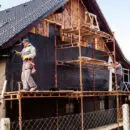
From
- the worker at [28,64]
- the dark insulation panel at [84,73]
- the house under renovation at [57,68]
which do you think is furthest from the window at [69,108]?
the worker at [28,64]

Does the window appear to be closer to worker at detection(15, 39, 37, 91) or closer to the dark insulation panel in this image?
the dark insulation panel

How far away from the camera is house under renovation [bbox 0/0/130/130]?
12.4m

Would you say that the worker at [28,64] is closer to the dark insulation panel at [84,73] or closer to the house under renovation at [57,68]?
the house under renovation at [57,68]

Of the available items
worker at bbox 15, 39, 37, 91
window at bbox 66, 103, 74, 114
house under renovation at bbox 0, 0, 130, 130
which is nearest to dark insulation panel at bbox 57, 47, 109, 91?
house under renovation at bbox 0, 0, 130, 130

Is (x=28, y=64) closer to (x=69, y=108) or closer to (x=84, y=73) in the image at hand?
(x=69, y=108)

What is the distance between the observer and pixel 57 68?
15.1 m

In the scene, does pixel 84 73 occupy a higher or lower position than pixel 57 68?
lower

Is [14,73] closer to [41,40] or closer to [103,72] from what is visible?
[41,40]

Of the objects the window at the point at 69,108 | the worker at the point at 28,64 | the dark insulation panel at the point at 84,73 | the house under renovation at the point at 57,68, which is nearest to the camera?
the worker at the point at 28,64

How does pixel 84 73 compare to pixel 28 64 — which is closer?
pixel 28 64

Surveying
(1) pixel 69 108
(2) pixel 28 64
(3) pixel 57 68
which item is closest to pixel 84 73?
(1) pixel 69 108

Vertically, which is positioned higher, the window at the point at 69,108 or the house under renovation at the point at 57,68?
the house under renovation at the point at 57,68

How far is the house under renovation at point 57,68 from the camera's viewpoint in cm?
1245

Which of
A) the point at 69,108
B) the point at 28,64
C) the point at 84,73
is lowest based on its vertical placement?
the point at 69,108
